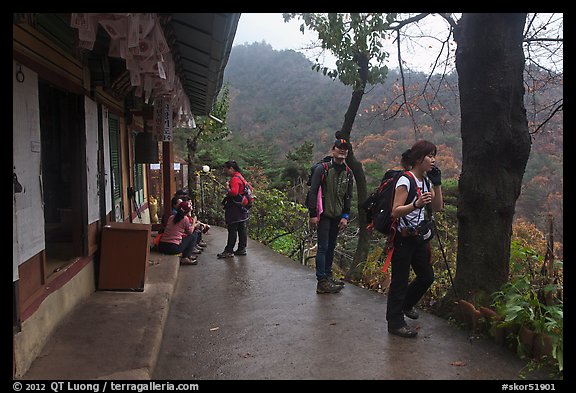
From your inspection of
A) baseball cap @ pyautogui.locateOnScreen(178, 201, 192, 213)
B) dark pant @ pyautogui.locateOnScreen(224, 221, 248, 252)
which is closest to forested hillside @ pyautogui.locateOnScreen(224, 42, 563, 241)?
dark pant @ pyautogui.locateOnScreen(224, 221, 248, 252)

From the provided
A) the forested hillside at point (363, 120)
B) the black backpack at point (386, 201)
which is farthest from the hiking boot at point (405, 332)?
the forested hillside at point (363, 120)

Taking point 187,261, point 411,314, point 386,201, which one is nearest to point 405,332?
point 411,314

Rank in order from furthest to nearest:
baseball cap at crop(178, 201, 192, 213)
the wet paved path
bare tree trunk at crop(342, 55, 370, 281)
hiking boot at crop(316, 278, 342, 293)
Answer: bare tree trunk at crop(342, 55, 370, 281) < baseball cap at crop(178, 201, 192, 213) < hiking boot at crop(316, 278, 342, 293) < the wet paved path

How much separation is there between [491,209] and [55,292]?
13.8 ft

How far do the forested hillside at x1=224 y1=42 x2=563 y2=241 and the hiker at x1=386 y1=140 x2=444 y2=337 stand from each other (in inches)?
171

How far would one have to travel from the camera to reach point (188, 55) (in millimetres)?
5773

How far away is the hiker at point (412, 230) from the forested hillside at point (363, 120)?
4337 mm

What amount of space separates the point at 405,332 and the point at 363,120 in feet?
111

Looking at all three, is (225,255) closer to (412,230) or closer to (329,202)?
(329,202)

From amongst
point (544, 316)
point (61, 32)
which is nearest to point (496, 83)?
point (544, 316)

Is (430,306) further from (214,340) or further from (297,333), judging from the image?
(214,340)

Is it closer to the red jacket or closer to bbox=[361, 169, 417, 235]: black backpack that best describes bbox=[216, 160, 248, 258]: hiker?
the red jacket

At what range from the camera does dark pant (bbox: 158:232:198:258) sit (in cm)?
736

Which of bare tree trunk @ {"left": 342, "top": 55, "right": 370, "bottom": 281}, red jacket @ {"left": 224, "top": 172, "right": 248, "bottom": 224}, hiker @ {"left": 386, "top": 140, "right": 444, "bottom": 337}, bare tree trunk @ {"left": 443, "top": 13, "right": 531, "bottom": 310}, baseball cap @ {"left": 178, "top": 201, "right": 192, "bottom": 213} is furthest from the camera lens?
bare tree trunk @ {"left": 342, "top": 55, "right": 370, "bottom": 281}
